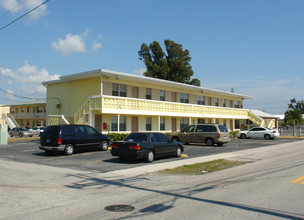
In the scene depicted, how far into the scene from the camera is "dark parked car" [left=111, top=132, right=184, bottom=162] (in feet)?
46.0

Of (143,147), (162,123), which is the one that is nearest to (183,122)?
(162,123)

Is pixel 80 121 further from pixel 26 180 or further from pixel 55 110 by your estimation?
pixel 26 180

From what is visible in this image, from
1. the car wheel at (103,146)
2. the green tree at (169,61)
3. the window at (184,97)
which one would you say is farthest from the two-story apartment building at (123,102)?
the green tree at (169,61)

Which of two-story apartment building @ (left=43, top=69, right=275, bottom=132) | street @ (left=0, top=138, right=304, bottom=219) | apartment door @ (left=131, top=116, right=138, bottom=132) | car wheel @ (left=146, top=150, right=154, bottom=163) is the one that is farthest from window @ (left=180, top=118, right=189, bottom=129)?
street @ (left=0, top=138, right=304, bottom=219)

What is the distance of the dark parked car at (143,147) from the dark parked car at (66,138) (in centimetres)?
361

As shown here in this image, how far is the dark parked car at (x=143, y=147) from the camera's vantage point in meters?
14.0

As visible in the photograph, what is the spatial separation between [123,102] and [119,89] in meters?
2.32

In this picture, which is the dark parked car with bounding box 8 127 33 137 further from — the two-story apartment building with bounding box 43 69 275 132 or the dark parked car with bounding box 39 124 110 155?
the dark parked car with bounding box 39 124 110 155

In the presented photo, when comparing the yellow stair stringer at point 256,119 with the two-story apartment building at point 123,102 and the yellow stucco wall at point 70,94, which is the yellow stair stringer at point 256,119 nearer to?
the two-story apartment building at point 123,102

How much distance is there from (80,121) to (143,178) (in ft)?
49.2

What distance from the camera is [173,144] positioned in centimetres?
1645

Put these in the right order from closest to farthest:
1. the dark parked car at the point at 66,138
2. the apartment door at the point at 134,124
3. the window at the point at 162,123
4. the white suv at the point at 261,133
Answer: the dark parked car at the point at 66,138 < the apartment door at the point at 134,124 < the window at the point at 162,123 < the white suv at the point at 261,133

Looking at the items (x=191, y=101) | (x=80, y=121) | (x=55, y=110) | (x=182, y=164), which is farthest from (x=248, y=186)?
(x=191, y=101)

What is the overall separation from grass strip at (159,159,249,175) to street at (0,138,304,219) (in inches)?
32.5
